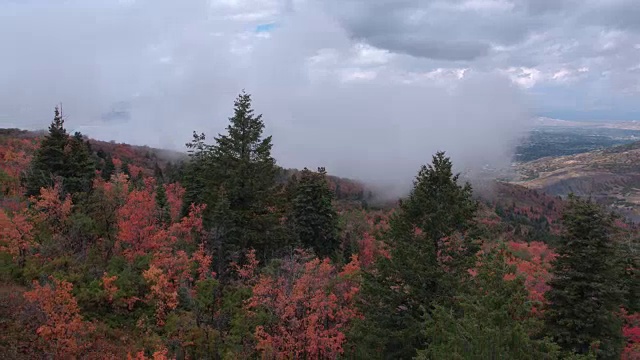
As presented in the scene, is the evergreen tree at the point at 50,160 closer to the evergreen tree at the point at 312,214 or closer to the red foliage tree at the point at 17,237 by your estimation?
the red foliage tree at the point at 17,237

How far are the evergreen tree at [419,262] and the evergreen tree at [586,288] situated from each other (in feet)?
22.2

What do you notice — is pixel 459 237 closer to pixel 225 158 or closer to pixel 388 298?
pixel 388 298

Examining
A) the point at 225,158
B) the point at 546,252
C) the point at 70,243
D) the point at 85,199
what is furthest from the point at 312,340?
the point at 546,252

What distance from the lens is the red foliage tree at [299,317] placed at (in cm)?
2227

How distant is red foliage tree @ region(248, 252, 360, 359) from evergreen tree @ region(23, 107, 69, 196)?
2530 cm

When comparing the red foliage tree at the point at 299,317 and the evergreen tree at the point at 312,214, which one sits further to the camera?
the evergreen tree at the point at 312,214

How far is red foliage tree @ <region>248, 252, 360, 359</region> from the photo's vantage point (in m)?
22.3

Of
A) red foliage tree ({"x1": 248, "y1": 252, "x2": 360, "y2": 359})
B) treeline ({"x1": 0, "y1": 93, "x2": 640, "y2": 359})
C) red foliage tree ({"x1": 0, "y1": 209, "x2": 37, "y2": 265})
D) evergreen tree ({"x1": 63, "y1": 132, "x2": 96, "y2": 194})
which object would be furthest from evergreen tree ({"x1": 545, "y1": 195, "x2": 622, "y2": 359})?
evergreen tree ({"x1": 63, "y1": 132, "x2": 96, "y2": 194})

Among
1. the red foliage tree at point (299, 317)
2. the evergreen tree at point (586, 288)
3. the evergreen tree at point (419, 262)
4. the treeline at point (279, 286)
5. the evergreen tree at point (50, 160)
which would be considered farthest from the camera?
the evergreen tree at point (50, 160)

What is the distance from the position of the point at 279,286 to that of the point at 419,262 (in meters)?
8.77

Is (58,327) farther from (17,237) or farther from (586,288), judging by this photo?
(586,288)

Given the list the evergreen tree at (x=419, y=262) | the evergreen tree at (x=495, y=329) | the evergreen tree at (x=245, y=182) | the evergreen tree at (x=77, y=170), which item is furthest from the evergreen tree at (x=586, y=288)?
the evergreen tree at (x=77, y=170)

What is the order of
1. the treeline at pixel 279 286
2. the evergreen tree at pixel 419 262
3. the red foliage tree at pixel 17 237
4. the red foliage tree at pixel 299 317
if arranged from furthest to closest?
1. the red foliage tree at pixel 17 237
2. the red foliage tree at pixel 299 317
3. the evergreen tree at pixel 419 262
4. the treeline at pixel 279 286

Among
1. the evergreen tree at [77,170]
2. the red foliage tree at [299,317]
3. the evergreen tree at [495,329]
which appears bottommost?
the red foliage tree at [299,317]
